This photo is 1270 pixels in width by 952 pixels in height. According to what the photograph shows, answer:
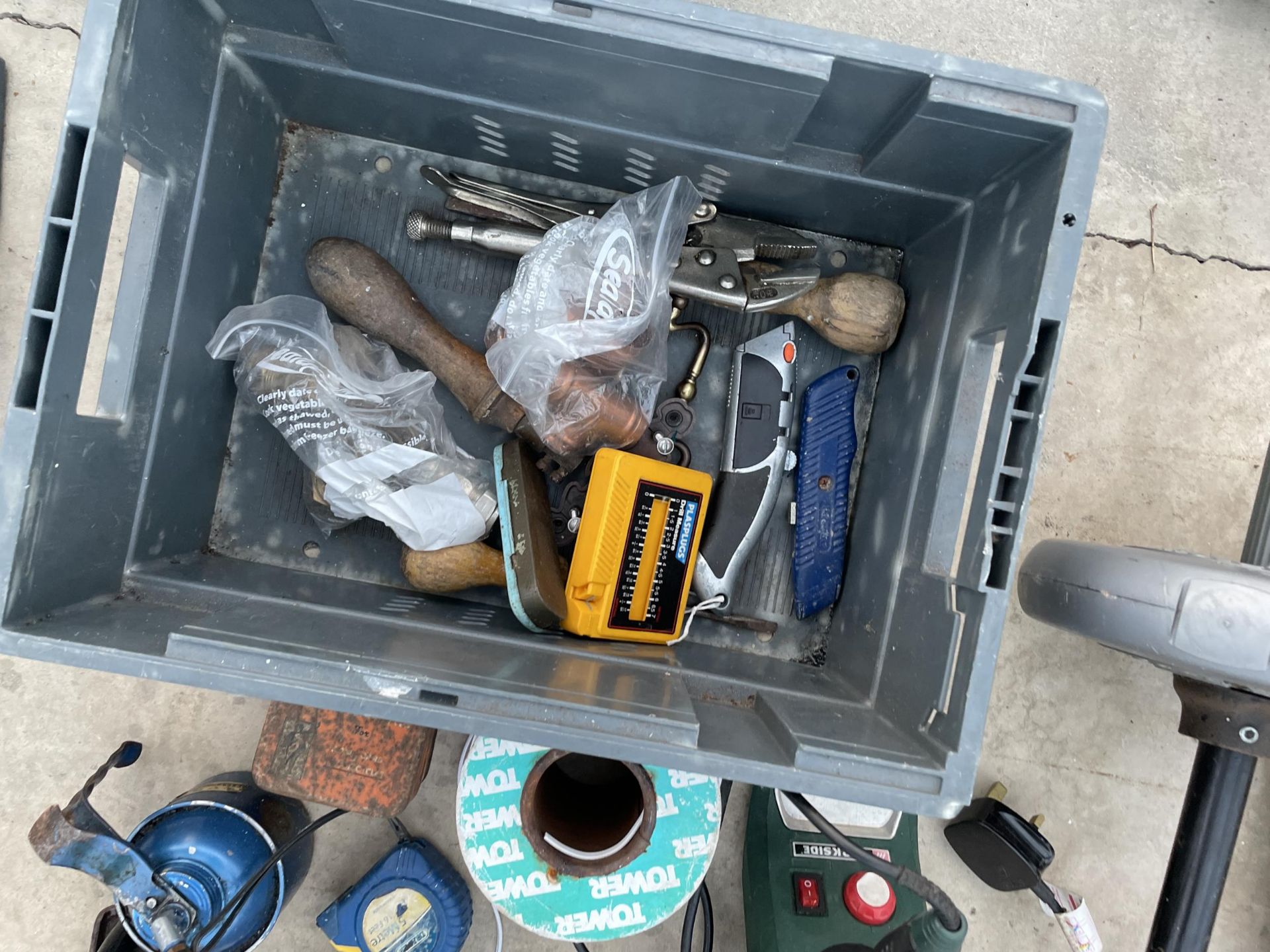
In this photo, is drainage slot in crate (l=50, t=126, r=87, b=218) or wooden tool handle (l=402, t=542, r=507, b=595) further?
wooden tool handle (l=402, t=542, r=507, b=595)

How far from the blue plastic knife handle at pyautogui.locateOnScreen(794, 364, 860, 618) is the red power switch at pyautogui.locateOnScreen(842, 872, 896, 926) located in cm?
34

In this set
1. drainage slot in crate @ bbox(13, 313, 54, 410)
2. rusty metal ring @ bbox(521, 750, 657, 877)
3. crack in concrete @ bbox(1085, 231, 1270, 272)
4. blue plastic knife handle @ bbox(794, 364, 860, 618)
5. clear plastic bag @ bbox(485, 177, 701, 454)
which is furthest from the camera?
crack in concrete @ bbox(1085, 231, 1270, 272)

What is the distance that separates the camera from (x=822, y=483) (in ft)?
3.14

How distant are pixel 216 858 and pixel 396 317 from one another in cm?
67

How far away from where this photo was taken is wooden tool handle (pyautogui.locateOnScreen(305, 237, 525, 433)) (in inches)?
35.3

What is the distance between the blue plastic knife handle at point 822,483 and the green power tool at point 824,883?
0.90 ft

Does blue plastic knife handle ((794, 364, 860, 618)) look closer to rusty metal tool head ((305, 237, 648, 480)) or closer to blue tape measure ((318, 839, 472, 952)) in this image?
rusty metal tool head ((305, 237, 648, 480))

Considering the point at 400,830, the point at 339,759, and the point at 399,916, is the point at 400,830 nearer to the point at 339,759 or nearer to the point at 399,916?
the point at 399,916

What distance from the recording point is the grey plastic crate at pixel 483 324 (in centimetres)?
62

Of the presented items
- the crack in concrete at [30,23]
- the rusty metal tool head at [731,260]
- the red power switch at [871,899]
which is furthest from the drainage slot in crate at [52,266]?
the red power switch at [871,899]

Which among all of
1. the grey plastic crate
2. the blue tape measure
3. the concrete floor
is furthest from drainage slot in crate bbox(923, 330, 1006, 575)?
the blue tape measure

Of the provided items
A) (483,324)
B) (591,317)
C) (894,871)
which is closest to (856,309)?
(591,317)

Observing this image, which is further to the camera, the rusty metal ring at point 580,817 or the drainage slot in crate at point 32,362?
the rusty metal ring at point 580,817

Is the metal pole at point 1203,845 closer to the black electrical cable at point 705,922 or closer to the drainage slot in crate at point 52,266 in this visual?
the black electrical cable at point 705,922
